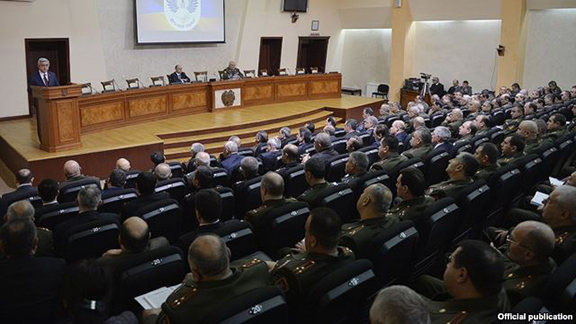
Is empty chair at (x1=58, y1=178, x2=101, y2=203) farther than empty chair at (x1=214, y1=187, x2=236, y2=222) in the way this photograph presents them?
Yes

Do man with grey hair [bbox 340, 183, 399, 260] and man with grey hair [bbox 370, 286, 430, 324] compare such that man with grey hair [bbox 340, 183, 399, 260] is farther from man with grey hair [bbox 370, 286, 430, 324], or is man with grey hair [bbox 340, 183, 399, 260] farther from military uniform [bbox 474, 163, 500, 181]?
military uniform [bbox 474, 163, 500, 181]

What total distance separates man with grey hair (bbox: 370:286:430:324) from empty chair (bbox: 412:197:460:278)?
1433 millimetres

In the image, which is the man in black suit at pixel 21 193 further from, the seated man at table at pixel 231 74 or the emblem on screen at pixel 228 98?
the seated man at table at pixel 231 74

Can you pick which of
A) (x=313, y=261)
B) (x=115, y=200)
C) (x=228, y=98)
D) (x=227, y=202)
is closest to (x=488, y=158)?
(x=227, y=202)

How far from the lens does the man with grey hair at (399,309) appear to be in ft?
5.81

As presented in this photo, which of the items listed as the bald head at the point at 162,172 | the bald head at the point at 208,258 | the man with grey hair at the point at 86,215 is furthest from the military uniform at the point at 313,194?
the bald head at the point at 208,258

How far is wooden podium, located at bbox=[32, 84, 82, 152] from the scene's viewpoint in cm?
732

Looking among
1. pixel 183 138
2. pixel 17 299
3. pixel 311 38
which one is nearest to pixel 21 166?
pixel 183 138

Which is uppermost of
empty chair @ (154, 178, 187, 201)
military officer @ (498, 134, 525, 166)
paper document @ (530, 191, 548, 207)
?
military officer @ (498, 134, 525, 166)

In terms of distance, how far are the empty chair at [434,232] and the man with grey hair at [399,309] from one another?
56.4 inches

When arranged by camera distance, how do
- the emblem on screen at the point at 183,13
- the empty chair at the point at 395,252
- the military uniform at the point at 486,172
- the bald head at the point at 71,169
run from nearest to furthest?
the empty chair at the point at 395,252, the military uniform at the point at 486,172, the bald head at the point at 71,169, the emblem on screen at the point at 183,13

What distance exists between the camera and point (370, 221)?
10.5 ft

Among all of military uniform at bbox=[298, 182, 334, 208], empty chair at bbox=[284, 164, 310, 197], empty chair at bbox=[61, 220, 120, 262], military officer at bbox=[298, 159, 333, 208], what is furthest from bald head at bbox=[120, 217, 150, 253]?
empty chair at bbox=[284, 164, 310, 197]

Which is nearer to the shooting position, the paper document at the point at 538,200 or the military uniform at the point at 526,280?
the military uniform at the point at 526,280
